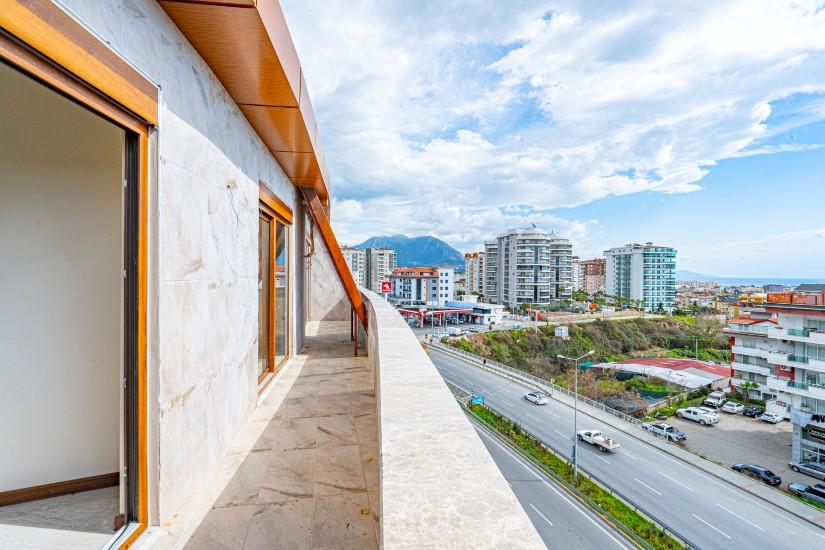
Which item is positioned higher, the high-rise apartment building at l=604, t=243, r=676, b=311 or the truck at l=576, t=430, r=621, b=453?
the high-rise apartment building at l=604, t=243, r=676, b=311

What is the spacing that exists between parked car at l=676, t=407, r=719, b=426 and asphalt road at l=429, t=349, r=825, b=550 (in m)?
6.63

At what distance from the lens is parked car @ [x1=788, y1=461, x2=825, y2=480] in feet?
55.3

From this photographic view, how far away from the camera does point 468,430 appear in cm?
154

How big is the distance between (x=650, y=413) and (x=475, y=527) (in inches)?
1169

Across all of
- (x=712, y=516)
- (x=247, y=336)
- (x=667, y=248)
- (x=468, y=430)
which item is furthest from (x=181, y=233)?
(x=667, y=248)

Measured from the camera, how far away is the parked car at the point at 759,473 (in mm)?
16031

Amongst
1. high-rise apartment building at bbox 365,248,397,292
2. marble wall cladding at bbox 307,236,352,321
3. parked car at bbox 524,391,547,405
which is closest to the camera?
marble wall cladding at bbox 307,236,352,321

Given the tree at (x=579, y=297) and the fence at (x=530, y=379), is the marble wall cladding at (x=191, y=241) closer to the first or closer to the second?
the fence at (x=530, y=379)

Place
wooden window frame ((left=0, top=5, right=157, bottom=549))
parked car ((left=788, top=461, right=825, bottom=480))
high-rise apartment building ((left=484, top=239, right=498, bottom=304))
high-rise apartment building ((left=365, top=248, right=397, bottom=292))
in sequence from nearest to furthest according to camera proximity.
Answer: wooden window frame ((left=0, top=5, right=157, bottom=549)) < parked car ((left=788, top=461, right=825, bottom=480)) < high-rise apartment building ((left=365, top=248, right=397, bottom=292)) < high-rise apartment building ((left=484, top=239, right=498, bottom=304))

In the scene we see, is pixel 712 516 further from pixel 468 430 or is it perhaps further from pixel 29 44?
pixel 29 44

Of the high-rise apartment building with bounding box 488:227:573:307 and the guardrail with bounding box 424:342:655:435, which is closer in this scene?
the guardrail with bounding box 424:342:655:435

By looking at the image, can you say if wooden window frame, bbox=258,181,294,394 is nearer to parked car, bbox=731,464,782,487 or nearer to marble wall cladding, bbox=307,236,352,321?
marble wall cladding, bbox=307,236,352,321

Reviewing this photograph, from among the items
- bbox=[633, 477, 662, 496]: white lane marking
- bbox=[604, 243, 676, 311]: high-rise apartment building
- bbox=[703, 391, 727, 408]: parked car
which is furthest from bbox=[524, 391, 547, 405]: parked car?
bbox=[604, 243, 676, 311]: high-rise apartment building

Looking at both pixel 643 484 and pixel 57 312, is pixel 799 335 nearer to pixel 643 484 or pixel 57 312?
pixel 643 484
